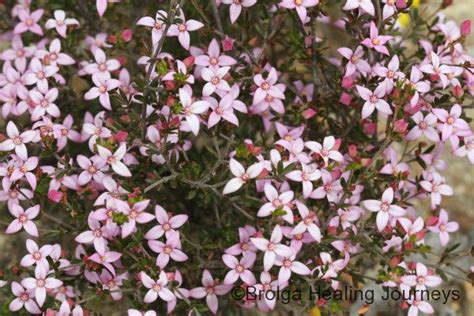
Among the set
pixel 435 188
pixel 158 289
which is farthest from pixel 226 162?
pixel 435 188

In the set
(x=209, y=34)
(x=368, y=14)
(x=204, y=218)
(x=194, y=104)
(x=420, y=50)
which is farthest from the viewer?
(x=204, y=218)

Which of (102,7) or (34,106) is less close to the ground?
(102,7)

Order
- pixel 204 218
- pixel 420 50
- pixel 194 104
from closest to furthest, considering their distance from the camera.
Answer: pixel 194 104 → pixel 420 50 → pixel 204 218

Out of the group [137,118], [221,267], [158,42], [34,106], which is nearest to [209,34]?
[158,42]

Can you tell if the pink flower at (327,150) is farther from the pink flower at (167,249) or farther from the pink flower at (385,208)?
the pink flower at (167,249)

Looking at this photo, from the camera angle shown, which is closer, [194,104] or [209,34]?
[194,104]

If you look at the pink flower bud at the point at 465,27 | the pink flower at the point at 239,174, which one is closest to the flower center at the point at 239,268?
the pink flower at the point at 239,174

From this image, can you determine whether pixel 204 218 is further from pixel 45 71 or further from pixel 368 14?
pixel 368 14

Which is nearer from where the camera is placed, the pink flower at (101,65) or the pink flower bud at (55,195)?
the pink flower bud at (55,195)
